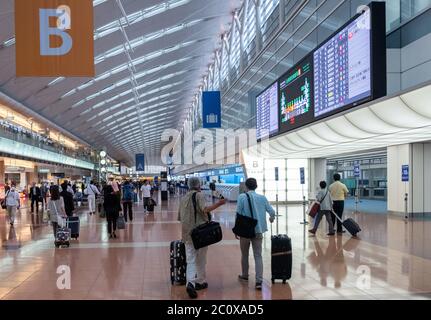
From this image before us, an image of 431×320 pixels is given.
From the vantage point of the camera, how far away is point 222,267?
8875mm

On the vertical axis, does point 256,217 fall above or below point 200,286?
above

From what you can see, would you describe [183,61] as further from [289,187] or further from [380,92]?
[380,92]

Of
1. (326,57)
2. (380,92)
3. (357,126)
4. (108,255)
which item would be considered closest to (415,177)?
(357,126)

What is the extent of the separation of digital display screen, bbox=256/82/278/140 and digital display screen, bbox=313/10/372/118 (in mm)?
4158

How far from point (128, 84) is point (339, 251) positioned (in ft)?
101

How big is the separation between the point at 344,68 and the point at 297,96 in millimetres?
3578

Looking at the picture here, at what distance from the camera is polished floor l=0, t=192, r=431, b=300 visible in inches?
275

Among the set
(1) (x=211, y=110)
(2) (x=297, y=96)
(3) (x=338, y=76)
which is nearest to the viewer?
(3) (x=338, y=76)

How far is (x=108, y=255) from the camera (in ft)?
34.3

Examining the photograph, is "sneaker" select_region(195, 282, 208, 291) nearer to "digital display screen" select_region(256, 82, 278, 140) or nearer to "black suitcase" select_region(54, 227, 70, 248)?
"black suitcase" select_region(54, 227, 70, 248)

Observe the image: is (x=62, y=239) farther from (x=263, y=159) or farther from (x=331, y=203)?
(x=263, y=159)

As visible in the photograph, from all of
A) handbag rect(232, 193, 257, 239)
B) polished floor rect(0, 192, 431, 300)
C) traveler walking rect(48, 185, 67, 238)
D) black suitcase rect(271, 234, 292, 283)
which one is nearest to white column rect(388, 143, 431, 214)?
polished floor rect(0, 192, 431, 300)

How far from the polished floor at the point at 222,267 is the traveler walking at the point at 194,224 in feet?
0.82

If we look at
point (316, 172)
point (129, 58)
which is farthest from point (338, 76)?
point (129, 58)
